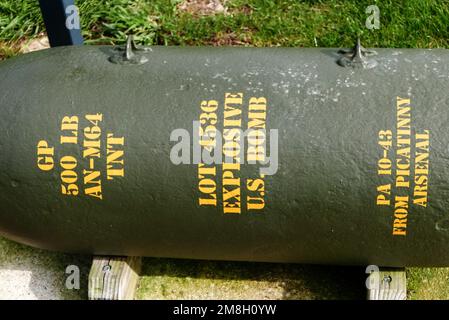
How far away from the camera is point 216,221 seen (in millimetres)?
2088

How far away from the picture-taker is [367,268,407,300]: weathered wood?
7.30 feet

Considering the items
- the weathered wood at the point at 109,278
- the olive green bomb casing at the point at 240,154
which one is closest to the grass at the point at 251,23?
the olive green bomb casing at the point at 240,154

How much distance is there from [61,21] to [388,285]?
1.72 metres

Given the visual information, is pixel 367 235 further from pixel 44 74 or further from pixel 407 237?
pixel 44 74

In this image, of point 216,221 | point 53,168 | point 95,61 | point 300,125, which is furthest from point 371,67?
point 53,168

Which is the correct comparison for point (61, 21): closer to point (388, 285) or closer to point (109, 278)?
point (109, 278)

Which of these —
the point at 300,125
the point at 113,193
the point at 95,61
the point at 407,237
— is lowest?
the point at 407,237

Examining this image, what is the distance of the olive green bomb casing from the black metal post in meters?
0.58

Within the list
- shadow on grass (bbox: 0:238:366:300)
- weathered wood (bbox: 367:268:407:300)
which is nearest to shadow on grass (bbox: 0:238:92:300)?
shadow on grass (bbox: 0:238:366:300)

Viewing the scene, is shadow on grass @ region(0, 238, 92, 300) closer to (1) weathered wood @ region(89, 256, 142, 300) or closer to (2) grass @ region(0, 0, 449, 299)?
(1) weathered wood @ region(89, 256, 142, 300)

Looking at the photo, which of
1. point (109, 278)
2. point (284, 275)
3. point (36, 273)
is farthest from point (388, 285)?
point (36, 273)

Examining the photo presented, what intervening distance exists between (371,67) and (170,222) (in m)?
0.85

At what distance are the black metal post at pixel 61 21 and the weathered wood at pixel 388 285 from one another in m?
1.63

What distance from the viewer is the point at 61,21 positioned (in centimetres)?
272
